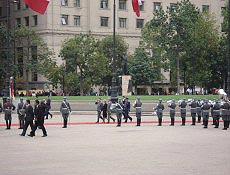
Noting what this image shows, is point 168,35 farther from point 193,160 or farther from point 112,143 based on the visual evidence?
point 193,160

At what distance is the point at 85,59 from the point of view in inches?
2808

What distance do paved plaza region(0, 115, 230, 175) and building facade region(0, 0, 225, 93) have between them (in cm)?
5670

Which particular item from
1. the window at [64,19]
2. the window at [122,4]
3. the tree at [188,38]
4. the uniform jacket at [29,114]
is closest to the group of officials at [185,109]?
the uniform jacket at [29,114]

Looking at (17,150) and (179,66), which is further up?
(179,66)

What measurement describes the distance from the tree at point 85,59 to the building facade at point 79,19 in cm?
743

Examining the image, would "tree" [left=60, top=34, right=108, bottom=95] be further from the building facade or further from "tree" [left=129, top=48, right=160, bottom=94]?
the building facade

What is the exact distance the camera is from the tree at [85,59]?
7100 cm

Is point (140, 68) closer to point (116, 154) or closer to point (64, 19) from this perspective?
point (64, 19)

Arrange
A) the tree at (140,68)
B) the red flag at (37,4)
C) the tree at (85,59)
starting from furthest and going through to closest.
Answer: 1. the tree at (140,68)
2. the tree at (85,59)
3. the red flag at (37,4)

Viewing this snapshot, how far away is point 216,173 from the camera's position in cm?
1360

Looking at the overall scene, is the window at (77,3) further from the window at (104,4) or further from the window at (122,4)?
the window at (122,4)

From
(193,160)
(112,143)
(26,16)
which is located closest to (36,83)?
(26,16)

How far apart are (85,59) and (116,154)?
177 feet

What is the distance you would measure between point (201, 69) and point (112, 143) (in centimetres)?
4489
